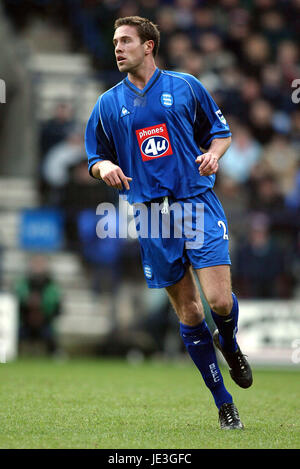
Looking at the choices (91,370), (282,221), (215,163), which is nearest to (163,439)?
(215,163)

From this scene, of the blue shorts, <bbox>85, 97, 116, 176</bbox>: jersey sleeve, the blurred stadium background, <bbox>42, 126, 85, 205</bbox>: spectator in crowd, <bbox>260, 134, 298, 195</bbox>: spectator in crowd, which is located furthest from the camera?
<bbox>260, 134, 298, 195</bbox>: spectator in crowd

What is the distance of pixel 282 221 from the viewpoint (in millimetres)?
14523

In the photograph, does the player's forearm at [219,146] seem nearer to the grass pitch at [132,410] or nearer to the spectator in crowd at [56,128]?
the grass pitch at [132,410]

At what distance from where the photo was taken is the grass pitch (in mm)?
4996

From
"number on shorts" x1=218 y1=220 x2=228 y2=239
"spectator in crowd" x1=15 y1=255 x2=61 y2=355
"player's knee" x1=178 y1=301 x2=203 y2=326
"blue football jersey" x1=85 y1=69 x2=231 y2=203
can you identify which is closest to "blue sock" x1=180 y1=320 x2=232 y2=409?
"player's knee" x1=178 y1=301 x2=203 y2=326

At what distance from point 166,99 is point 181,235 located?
918 mm

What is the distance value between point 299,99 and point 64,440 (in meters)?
11.7

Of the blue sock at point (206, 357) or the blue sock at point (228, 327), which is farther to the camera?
the blue sock at point (206, 357)

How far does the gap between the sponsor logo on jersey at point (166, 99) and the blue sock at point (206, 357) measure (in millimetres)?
1480

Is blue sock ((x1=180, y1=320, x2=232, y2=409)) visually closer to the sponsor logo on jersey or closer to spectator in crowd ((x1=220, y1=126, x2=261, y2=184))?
the sponsor logo on jersey

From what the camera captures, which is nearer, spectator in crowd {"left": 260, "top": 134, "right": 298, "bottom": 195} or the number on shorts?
the number on shorts

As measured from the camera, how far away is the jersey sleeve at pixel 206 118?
5.86m

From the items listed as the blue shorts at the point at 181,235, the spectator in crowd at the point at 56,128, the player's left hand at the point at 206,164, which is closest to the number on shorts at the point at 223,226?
the blue shorts at the point at 181,235

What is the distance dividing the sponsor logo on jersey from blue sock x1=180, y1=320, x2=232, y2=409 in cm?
148
